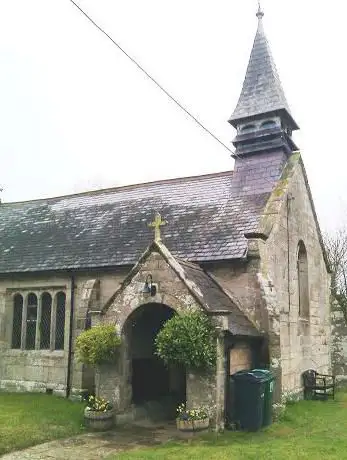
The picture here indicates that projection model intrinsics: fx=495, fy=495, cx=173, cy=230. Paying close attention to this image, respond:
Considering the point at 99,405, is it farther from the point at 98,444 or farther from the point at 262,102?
the point at 262,102

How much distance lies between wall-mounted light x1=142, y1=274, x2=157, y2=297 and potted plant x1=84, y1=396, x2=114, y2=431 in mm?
2971

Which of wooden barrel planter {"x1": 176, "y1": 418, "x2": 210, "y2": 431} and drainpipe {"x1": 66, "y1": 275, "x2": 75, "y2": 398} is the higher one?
drainpipe {"x1": 66, "y1": 275, "x2": 75, "y2": 398}

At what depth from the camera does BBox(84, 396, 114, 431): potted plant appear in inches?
469

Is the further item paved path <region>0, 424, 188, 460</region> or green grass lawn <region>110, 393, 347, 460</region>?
paved path <region>0, 424, 188, 460</region>

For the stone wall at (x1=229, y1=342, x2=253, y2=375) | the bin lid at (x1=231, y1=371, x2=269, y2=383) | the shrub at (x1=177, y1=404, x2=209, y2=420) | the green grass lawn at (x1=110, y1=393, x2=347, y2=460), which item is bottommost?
the green grass lawn at (x1=110, y1=393, x2=347, y2=460)

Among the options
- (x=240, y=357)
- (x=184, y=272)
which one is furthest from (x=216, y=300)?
(x=240, y=357)

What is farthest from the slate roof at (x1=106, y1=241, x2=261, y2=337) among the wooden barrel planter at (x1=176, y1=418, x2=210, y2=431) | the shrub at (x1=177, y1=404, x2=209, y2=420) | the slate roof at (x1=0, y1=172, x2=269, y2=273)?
the wooden barrel planter at (x1=176, y1=418, x2=210, y2=431)

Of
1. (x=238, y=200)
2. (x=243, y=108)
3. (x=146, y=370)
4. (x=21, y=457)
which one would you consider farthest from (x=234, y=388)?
(x=243, y=108)

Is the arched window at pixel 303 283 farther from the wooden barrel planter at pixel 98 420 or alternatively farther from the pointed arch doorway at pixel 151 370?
the wooden barrel planter at pixel 98 420

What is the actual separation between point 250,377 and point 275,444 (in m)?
1.79

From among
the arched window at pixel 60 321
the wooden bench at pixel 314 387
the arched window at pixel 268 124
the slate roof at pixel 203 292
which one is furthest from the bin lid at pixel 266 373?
the arched window at pixel 268 124

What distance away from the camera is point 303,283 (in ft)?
60.4

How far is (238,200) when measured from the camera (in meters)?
17.5

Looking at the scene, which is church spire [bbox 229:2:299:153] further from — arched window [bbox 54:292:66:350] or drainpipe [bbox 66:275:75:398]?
arched window [bbox 54:292:66:350]
